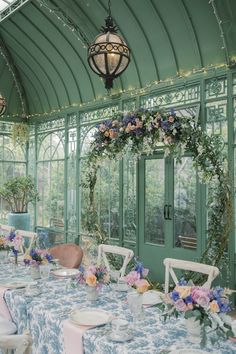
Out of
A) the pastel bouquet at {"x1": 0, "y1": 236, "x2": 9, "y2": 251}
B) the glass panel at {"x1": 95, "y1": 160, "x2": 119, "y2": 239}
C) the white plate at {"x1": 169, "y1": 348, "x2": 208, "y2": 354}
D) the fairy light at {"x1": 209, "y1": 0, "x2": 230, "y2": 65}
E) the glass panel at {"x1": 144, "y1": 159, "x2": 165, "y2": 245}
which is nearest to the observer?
the white plate at {"x1": 169, "y1": 348, "x2": 208, "y2": 354}

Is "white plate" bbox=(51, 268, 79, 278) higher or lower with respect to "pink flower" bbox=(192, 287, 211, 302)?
lower

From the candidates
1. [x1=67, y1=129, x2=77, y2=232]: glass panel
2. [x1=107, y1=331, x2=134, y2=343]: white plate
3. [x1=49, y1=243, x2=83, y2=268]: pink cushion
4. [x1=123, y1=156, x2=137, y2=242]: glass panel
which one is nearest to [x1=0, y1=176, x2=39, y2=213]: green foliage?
[x1=67, y1=129, x2=77, y2=232]: glass panel

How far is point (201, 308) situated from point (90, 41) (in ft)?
18.6

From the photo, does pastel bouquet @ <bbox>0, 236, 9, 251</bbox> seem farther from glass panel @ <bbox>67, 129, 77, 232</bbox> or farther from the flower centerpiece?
glass panel @ <bbox>67, 129, 77, 232</bbox>

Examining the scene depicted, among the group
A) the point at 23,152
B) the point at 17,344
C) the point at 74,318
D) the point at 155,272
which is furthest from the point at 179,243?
the point at 23,152

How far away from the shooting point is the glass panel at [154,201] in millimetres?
6441

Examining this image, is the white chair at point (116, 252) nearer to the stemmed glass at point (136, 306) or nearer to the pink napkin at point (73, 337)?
the stemmed glass at point (136, 306)

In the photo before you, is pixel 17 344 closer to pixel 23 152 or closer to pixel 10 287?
pixel 10 287

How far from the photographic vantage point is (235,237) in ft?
17.5

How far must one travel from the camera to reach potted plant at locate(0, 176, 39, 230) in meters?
8.42

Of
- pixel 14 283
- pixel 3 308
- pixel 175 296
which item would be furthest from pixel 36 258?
pixel 175 296

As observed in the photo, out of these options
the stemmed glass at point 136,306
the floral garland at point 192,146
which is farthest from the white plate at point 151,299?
the floral garland at point 192,146

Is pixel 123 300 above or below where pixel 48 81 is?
below

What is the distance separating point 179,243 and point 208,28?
3196 mm
